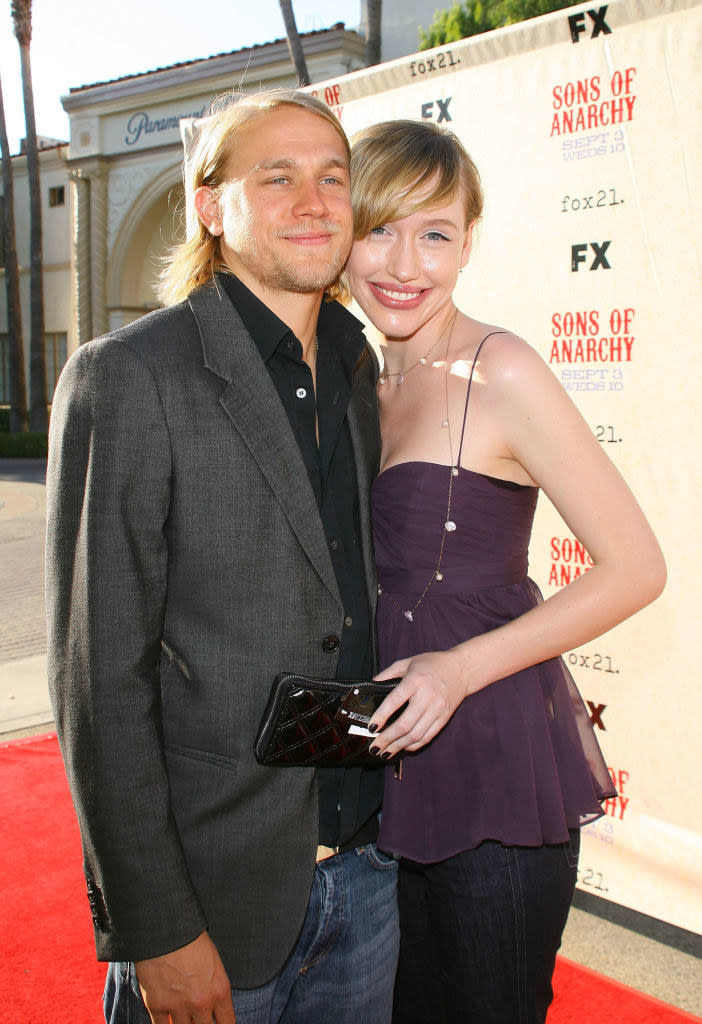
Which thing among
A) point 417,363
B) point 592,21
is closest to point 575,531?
point 417,363

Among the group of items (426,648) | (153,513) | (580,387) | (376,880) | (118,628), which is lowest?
(376,880)

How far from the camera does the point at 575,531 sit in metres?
1.65

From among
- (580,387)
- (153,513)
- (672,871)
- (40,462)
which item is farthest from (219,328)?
(40,462)

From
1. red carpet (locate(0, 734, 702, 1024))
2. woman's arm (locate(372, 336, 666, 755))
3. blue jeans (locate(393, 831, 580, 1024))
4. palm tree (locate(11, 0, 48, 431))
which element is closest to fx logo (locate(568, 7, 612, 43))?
woman's arm (locate(372, 336, 666, 755))

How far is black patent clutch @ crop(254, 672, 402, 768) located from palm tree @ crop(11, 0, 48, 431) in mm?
20748

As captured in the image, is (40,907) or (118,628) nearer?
(118,628)

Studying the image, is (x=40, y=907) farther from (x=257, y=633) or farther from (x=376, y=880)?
(x=257, y=633)

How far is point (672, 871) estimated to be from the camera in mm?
2805

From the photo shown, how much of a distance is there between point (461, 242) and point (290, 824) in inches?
50.0

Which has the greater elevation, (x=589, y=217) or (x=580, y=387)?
(x=589, y=217)

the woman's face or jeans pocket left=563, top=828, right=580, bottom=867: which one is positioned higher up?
the woman's face

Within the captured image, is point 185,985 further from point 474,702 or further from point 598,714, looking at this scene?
point 598,714

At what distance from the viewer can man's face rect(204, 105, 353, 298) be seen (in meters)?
1.61

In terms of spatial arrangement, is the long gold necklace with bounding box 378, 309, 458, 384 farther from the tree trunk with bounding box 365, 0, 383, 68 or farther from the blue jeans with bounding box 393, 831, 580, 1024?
the tree trunk with bounding box 365, 0, 383, 68
